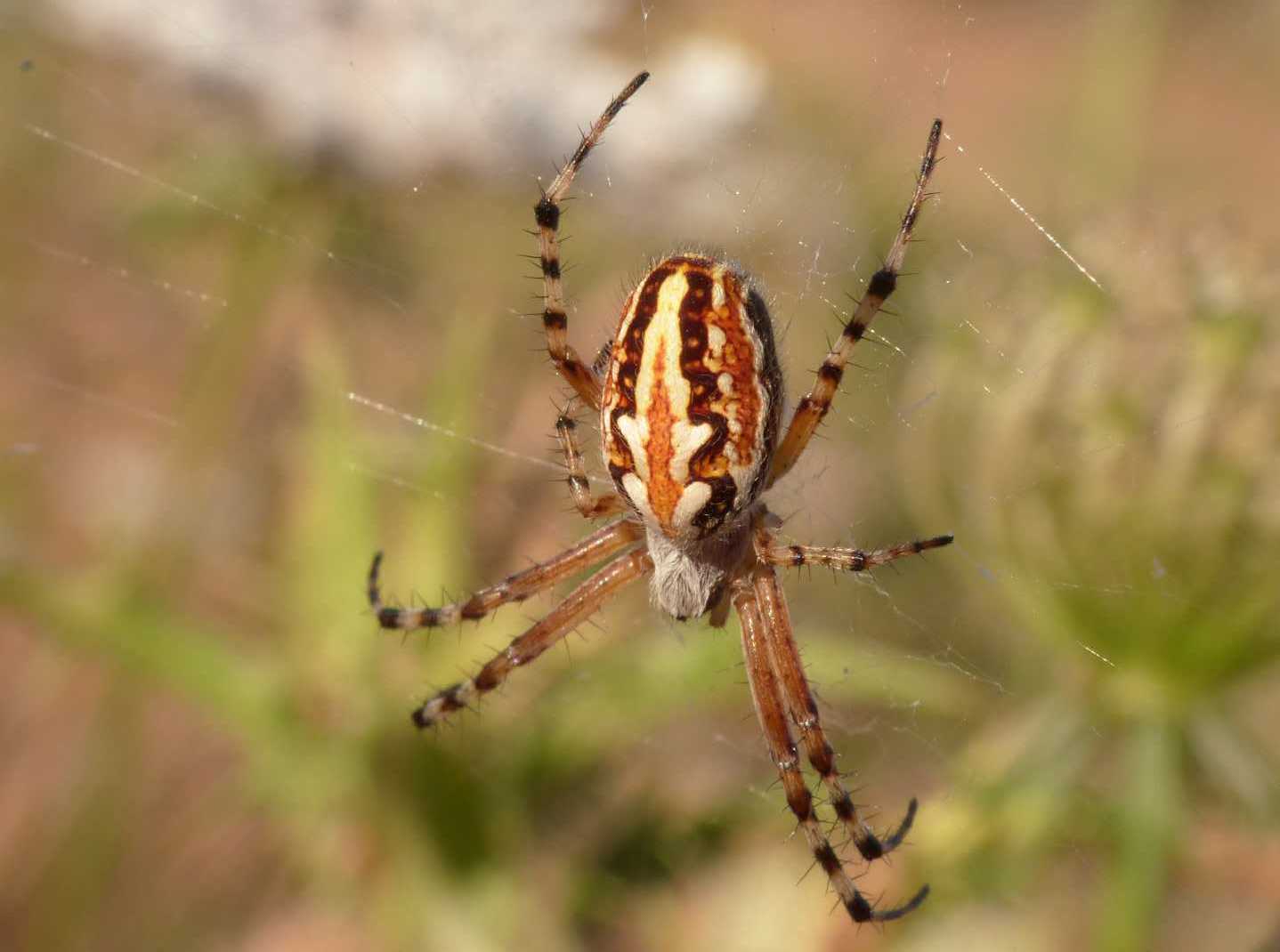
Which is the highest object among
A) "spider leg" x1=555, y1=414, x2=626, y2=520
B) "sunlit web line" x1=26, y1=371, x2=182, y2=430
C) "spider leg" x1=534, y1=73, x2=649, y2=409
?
"spider leg" x1=534, y1=73, x2=649, y2=409

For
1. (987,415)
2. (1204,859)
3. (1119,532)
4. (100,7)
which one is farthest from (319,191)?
(1204,859)

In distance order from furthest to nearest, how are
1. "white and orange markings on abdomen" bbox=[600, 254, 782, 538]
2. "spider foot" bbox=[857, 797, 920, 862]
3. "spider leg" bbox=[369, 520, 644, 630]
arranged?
"spider leg" bbox=[369, 520, 644, 630], "spider foot" bbox=[857, 797, 920, 862], "white and orange markings on abdomen" bbox=[600, 254, 782, 538]

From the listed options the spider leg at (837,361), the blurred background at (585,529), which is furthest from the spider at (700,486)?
the blurred background at (585,529)

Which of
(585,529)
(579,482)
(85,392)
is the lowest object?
(85,392)

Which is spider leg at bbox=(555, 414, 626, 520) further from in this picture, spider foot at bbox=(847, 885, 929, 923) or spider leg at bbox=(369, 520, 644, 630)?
spider foot at bbox=(847, 885, 929, 923)

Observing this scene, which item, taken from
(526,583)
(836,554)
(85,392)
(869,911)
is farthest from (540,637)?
(85,392)

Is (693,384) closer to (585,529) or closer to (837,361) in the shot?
(837,361)

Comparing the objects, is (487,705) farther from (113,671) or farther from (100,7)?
(100,7)

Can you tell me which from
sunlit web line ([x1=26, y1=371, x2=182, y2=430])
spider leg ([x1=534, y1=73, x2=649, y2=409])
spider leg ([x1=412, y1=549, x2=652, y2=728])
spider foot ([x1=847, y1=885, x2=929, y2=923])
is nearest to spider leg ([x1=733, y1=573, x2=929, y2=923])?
→ spider foot ([x1=847, y1=885, x2=929, y2=923])
